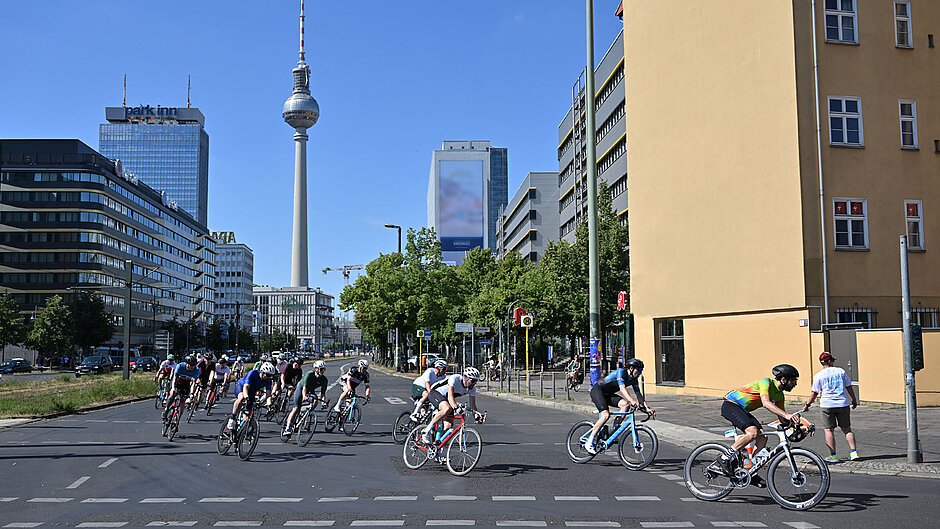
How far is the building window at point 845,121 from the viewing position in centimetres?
2519

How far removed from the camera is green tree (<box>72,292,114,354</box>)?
79875mm

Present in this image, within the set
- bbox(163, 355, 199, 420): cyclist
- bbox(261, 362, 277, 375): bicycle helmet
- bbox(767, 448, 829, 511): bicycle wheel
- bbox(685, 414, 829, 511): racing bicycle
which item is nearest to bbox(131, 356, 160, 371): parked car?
bbox(163, 355, 199, 420): cyclist

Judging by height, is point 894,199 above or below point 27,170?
below

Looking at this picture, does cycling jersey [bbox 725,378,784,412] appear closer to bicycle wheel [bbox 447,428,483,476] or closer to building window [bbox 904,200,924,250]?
bicycle wheel [bbox 447,428,483,476]

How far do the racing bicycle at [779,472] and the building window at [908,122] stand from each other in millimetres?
18822

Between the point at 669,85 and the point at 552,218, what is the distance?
69537 millimetres

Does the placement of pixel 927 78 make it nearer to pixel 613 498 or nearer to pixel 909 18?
pixel 909 18

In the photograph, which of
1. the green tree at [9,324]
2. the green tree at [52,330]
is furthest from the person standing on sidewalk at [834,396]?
the green tree at [9,324]

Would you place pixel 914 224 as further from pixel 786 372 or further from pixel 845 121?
pixel 786 372

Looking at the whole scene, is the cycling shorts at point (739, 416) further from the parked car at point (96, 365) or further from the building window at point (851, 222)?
the parked car at point (96, 365)

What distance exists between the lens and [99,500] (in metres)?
10.2

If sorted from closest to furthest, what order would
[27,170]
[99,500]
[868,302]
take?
[99,500], [868,302], [27,170]

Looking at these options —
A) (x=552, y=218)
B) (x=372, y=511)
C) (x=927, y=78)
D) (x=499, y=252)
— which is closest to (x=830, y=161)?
(x=927, y=78)

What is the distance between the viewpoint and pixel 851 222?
81.3 feet
